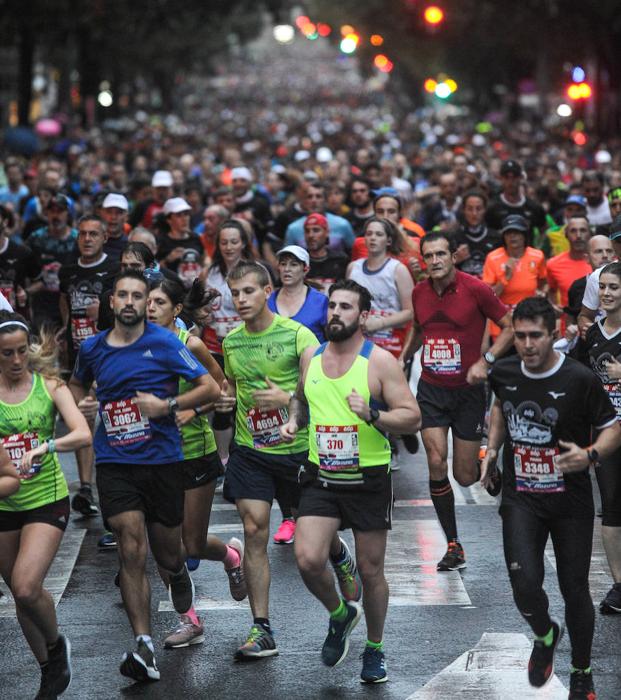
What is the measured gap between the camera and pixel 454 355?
1025cm

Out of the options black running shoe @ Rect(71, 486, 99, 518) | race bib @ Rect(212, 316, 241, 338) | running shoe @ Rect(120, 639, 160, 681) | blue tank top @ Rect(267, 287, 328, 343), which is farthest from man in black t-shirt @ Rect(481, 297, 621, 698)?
race bib @ Rect(212, 316, 241, 338)

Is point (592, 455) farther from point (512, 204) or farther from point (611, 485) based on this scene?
point (512, 204)

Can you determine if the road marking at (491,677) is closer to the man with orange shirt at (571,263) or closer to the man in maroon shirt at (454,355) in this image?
the man in maroon shirt at (454,355)

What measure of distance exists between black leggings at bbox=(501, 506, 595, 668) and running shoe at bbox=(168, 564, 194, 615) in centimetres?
191

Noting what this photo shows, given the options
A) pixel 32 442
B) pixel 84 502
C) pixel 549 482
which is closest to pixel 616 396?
pixel 549 482

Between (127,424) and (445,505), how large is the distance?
8.98 feet

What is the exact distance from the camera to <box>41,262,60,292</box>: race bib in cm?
1451

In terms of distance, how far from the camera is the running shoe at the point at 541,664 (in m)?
7.17

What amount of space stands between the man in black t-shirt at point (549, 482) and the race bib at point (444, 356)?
9.02 ft

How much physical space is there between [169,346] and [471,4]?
165 ft

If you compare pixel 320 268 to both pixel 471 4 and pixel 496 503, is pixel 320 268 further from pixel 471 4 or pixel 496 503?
pixel 471 4

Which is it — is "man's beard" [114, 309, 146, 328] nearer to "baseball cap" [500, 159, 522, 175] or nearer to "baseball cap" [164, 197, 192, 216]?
"baseball cap" [164, 197, 192, 216]

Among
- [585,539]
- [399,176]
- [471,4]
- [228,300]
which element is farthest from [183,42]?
[585,539]

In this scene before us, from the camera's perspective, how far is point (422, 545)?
1064 cm
